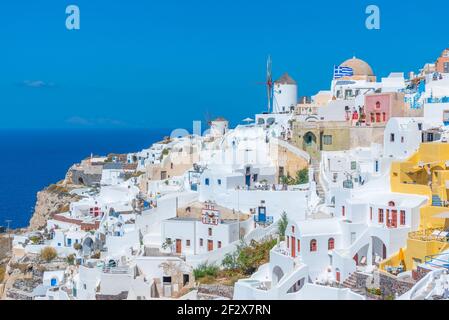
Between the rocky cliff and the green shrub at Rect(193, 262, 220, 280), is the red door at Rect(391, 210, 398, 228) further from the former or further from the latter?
the rocky cliff

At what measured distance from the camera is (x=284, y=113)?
42.2 metres

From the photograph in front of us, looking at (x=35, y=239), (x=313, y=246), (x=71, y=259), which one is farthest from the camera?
(x=35, y=239)

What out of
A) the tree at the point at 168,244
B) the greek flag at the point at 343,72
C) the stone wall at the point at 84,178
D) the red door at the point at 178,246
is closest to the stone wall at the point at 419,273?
the red door at the point at 178,246

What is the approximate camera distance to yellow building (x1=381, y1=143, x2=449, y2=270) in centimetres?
1883

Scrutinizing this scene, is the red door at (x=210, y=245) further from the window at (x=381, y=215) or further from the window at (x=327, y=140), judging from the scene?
the window at (x=327, y=140)

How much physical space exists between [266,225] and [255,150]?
7.54m

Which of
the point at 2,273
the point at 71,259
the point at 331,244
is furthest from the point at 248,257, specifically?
the point at 2,273

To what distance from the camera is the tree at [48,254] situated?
30781 millimetres

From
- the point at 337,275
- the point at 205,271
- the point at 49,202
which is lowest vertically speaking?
the point at 205,271

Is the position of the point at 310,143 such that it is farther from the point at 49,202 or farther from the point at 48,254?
Answer: the point at 49,202

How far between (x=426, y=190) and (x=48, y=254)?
55.5 ft

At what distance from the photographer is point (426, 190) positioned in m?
21.3
